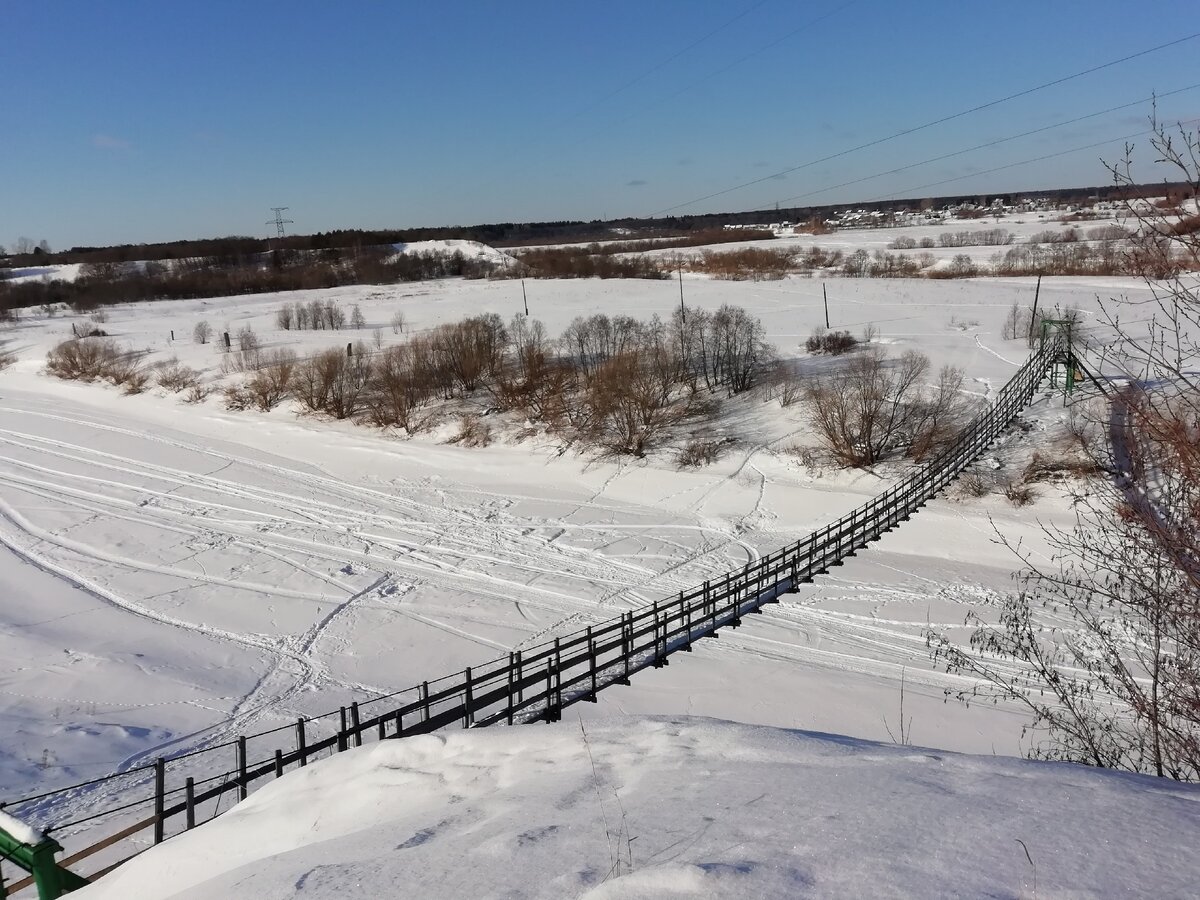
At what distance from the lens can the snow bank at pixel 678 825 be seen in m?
4.29

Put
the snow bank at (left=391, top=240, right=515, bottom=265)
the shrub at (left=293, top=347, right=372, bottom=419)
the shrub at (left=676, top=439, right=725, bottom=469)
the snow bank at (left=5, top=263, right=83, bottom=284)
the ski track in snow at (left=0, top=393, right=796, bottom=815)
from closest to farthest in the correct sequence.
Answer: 1. the ski track in snow at (left=0, top=393, right=796, bottom=815)
2. the shrub at (left=676, top=439, right=725, bottom=469)
3. the shrub at (left=293, top=347, right=372, bottom=419)
4. the snow bank at (left=5, top=263, right=83, bottom=284)
5. the snow bank at (left=391, top=240, right=515, bottom=265)

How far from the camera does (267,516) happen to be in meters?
30.5

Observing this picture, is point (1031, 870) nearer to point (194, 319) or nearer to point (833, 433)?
point (833, 433)

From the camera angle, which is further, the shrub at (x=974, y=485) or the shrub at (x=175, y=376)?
the shrub at (x=175, y=376)

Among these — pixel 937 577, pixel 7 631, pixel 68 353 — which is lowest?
pixel 937 577

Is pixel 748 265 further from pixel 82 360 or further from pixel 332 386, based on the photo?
pixel 82 360

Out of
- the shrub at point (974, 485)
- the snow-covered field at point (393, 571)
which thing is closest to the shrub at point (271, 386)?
the snow-covered field at point (393, 571)

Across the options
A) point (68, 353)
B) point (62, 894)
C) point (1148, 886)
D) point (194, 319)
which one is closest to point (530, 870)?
point (1148, 886)

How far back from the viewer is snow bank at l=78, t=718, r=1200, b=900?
4290 millimetres

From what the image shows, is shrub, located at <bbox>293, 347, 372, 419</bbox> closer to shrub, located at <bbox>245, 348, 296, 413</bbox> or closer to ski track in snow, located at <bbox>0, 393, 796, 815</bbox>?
shrub, located at <bbox>245, 348, 296, 413</bbox>

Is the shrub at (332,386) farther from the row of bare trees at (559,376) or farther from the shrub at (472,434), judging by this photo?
the shrub at (472,434)

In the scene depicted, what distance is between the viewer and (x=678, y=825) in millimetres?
5316

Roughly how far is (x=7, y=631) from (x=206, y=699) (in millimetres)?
7290

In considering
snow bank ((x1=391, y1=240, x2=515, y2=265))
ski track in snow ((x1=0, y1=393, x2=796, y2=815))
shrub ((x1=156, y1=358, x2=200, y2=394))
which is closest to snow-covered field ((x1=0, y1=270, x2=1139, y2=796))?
ski track in snow ((x1=0, y1=393, x2=796, y2=815))
